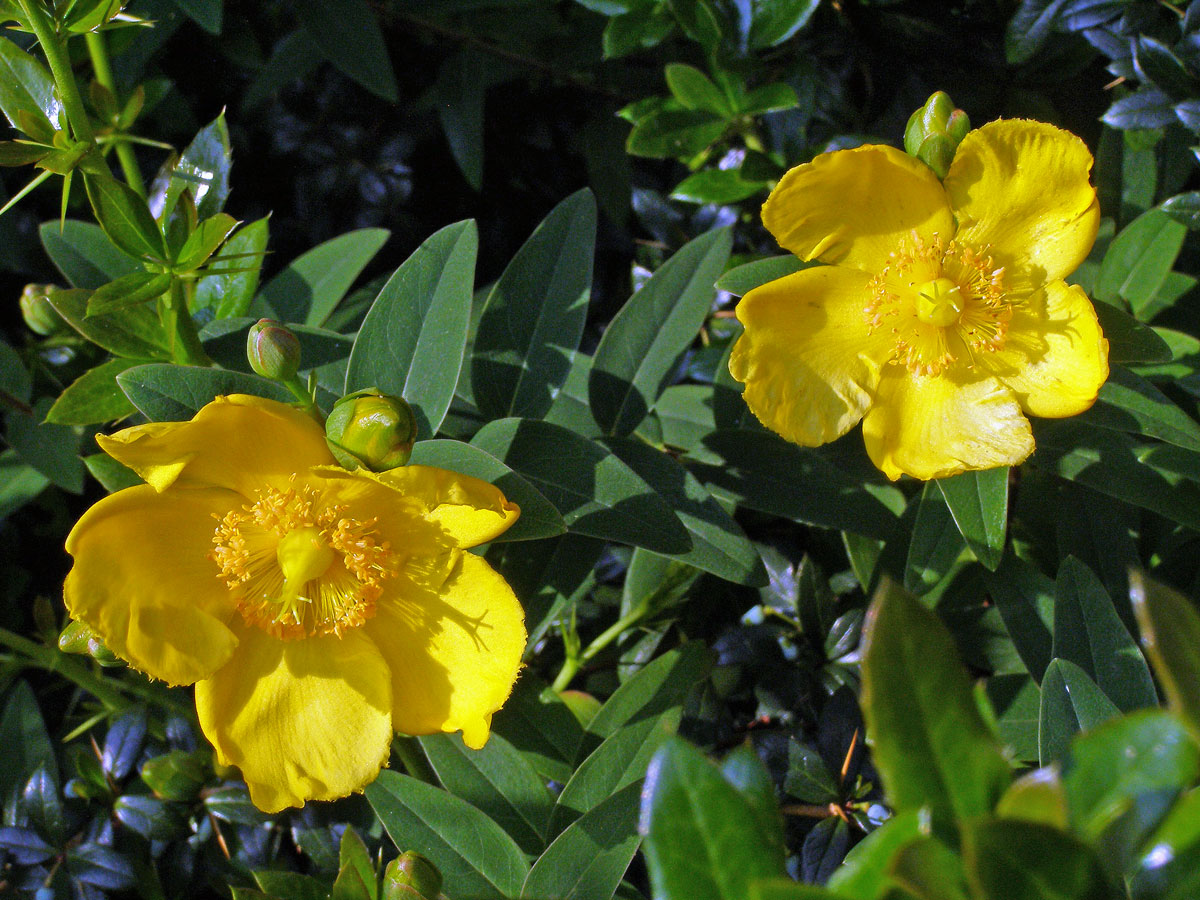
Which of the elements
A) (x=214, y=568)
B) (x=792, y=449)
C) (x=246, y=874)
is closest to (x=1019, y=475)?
(x=792, y=449)

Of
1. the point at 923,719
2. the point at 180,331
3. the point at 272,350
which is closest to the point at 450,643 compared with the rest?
the point at 272,350

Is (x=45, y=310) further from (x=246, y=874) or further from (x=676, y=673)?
(x=676, y=673)

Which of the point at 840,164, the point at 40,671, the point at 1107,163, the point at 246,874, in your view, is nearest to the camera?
the point at 840,164

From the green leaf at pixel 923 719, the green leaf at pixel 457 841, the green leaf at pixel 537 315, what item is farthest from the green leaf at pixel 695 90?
the green leaf at pixel 923 719

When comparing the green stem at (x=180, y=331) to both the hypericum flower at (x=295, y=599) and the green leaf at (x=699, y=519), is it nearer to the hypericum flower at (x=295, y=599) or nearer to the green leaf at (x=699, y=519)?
the hypericum flower at (x=295, y=599)

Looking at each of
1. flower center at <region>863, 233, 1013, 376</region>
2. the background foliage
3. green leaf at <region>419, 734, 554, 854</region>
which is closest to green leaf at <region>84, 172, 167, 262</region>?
the background foliage

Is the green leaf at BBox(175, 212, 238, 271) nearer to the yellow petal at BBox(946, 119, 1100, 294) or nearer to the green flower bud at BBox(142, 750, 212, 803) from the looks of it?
the green flower bud at BBox(142, 750, 212, 803)

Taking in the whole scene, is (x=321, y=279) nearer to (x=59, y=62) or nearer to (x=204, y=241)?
(x=204, y=241)

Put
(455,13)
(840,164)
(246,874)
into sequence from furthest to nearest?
(455,13), (246,874), (840,164)
